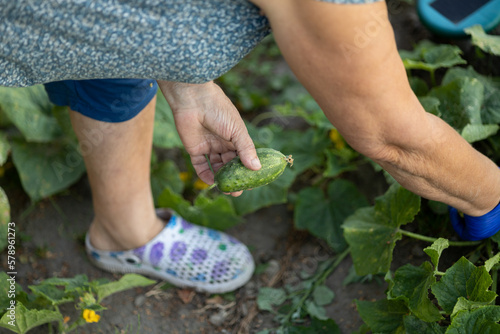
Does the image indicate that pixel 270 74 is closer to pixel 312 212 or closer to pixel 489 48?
pixel 312 212

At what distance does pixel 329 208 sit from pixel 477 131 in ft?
2.74

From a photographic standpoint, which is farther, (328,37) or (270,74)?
(270,74)

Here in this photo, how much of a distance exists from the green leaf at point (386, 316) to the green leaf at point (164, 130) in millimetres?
1235

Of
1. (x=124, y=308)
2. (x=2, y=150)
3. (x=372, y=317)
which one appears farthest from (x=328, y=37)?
(x=2, y=150)

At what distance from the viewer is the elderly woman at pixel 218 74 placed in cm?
117

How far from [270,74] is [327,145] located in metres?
1.15

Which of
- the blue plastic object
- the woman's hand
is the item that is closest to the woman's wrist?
the woman's hand

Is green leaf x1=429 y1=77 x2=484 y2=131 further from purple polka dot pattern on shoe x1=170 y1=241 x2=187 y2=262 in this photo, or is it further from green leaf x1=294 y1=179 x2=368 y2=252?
purple polka dot pattern on shoe x1=170 y1=241 x2=187 y2=262

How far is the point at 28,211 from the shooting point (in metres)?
2.71

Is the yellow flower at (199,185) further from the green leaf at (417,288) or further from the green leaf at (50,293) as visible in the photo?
the green leaf at (417,288)

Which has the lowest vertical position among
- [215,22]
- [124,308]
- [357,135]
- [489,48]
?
[124,308]

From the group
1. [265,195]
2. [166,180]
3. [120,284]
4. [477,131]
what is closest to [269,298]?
[265,195]

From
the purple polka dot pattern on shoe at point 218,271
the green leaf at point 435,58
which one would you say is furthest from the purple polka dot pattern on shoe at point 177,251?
the green leaf at point 435,58

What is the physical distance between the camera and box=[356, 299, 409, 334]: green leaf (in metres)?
1.89
